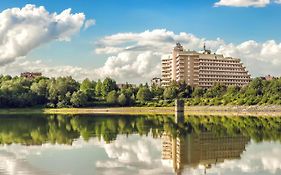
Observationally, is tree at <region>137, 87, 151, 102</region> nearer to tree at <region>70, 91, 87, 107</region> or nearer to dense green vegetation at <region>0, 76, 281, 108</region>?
dense green vegetation at <region>0, 76, 281, 108</region>

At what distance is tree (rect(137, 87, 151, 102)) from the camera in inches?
4429

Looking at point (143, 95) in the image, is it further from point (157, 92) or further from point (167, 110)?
point (167, 110)

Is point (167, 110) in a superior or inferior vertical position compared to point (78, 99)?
inferior

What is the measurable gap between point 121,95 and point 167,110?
1425 cm

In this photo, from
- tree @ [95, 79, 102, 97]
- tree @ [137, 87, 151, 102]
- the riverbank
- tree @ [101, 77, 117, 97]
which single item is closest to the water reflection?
the riverbank

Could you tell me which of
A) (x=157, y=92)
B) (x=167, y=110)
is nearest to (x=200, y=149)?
(x=167, y=110)

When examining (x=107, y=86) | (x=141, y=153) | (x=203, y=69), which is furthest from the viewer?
(x=203, y=69)

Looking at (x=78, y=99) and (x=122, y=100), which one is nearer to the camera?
(x=78, y=99)

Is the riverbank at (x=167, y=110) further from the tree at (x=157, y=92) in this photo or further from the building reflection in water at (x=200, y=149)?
the building reflection in water at (x=200, y=149)

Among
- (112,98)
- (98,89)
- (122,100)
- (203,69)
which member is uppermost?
(203,69)

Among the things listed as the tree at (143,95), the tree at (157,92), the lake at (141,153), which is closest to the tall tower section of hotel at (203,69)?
the tree at (157,92)

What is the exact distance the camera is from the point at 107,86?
12688cm

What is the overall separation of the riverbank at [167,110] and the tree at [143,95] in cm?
862

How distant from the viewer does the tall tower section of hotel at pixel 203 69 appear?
14718 centimetres
